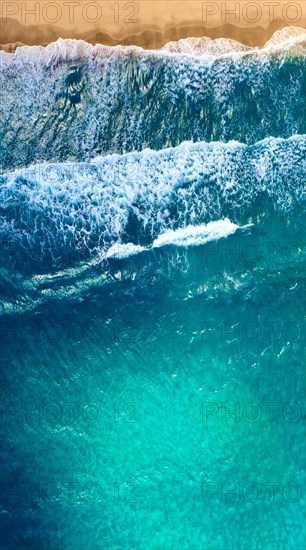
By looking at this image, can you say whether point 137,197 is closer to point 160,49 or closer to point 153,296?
point 153,296

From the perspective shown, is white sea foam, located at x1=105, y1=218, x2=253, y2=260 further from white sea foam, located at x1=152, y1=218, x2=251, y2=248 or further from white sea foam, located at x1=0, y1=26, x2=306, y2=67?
white sea foam, located at x1=0, y1=26, x2=306, y2=67

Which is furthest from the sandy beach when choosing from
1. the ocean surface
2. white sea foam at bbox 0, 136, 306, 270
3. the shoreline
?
white sea foam at bbox 0, 136, 306, 270

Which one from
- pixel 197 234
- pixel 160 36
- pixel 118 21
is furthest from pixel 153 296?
pixel 118 21

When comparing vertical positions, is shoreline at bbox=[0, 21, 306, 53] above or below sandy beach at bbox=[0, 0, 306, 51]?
below

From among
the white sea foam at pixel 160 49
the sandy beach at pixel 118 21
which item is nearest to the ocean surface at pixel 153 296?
the white sea foam at pixel 160 49

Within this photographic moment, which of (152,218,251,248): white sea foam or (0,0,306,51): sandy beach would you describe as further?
(152,218,251,248): white sea foam
